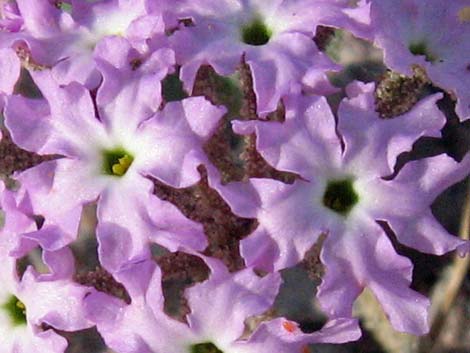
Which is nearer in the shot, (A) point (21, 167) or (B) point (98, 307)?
(B) point (98, 307)

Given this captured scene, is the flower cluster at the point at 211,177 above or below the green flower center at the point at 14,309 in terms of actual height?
above

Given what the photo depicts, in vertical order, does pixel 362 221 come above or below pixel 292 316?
above

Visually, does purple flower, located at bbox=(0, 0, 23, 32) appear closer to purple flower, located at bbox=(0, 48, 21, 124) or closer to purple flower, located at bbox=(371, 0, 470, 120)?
purple flower, located at bbox=(0, 48, 21, 124)

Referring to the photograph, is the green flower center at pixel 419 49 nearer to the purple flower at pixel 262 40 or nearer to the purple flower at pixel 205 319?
the purple flower at pixel 262 40

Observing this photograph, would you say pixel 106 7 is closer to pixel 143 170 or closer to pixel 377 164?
pixel 143 170

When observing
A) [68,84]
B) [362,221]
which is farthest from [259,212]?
[68,84]

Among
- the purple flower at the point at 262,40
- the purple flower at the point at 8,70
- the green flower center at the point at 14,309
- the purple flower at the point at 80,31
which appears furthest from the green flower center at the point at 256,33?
the green flower center at the point at 14,309

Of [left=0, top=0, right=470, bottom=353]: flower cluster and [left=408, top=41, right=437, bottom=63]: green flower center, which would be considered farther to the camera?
[left=408, top=41, right=437, bottom=63]: green flower center

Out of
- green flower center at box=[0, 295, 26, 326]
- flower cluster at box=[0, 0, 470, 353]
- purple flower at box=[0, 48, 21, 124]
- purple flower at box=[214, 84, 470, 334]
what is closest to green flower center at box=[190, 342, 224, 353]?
flower cluster at box=[0, 0, 470, 353]
